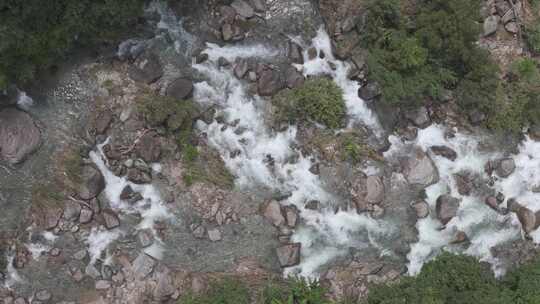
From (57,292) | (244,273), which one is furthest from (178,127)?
(57,292)

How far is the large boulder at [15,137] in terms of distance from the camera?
1113 centimetres

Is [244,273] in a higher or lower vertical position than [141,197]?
lower

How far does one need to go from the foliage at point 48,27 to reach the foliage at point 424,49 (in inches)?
233

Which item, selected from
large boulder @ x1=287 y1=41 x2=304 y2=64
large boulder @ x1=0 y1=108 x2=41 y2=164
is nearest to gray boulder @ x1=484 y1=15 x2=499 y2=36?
large boulder @ x1=287 y1=41 x2=304 y2=64

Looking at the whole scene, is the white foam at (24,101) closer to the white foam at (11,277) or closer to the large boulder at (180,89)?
the large boulder at (180,89)

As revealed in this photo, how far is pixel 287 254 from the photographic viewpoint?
39.4 feet

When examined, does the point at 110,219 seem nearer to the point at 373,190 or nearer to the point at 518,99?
the point at 373,190

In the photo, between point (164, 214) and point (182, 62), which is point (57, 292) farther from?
Result: point (182, 62)

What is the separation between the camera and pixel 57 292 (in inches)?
453

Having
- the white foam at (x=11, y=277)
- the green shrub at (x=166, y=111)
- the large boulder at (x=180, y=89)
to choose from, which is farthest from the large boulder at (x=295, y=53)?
the white foam at (x=11, y=277)

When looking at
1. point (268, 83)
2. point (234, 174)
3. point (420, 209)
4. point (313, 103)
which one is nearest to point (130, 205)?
point (234, 174)

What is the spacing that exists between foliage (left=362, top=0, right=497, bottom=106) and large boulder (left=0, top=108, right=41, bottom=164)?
334 inches

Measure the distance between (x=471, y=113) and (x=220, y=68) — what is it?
6.63 metres

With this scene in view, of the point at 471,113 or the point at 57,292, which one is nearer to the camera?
the point at 57,292
